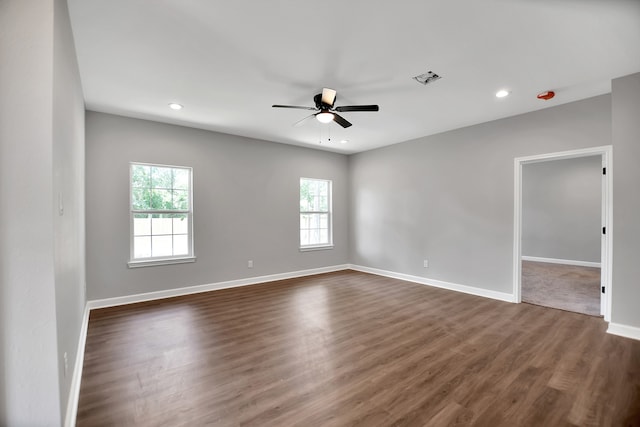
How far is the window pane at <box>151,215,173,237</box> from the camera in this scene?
4460mm

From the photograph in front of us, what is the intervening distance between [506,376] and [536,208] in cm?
708

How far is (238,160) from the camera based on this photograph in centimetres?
521

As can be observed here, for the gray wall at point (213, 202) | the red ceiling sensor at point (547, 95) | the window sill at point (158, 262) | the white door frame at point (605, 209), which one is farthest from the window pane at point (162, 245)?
the red ceiling sensor at point (547, 95)

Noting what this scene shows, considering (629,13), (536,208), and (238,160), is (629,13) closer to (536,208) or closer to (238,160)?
(238,160)

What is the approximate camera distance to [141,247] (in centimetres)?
434

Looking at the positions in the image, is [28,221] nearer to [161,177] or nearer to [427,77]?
[427,77]

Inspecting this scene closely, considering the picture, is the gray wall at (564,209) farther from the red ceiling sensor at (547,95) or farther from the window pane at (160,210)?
the window pane at (160,210)

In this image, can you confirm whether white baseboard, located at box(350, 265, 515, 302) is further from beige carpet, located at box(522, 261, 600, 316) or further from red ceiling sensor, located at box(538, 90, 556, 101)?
red ceiling sensor, located at box(538, 90, 556, 101)

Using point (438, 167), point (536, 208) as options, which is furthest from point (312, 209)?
point (536, 208)

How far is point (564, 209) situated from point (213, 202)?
27.3 ft

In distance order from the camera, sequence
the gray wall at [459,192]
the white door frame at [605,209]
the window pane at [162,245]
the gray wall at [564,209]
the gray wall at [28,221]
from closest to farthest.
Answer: the gray wall at [28,221]
the white door frame at [605,209]
the gray wall at [459,192]
the window pane at [162,245]
the gray wall at [564,209]

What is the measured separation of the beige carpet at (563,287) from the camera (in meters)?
4.04

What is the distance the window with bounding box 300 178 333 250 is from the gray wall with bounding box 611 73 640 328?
4.55 metres

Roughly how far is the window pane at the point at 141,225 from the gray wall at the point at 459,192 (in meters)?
4.20
